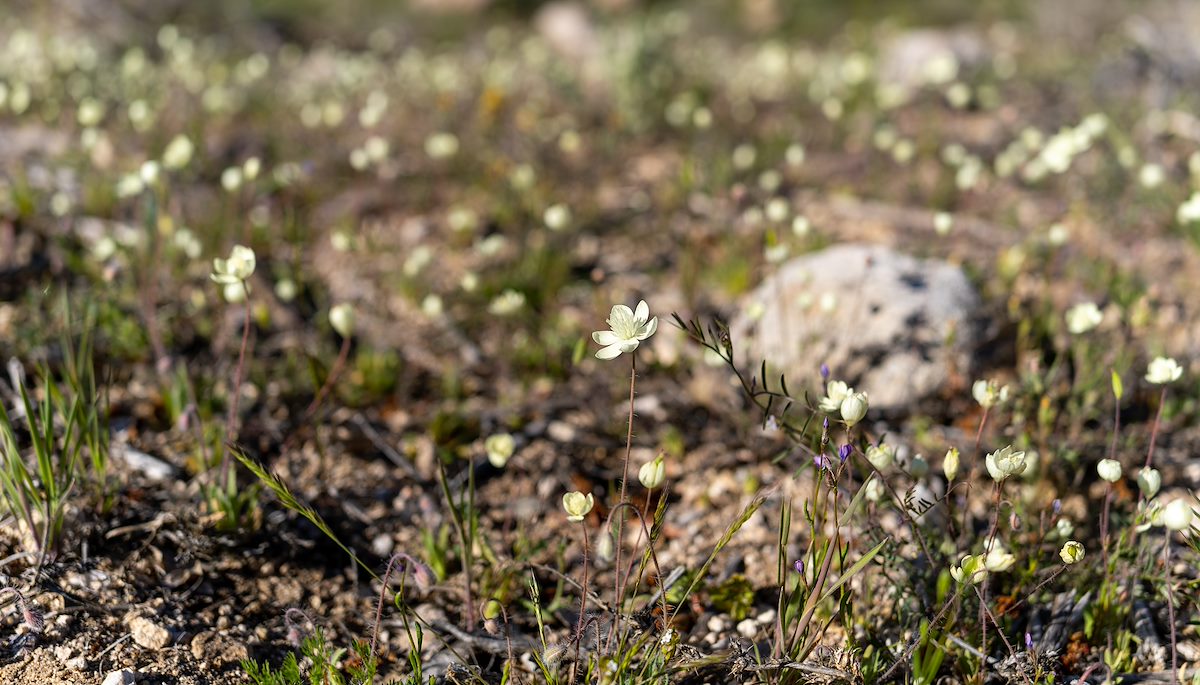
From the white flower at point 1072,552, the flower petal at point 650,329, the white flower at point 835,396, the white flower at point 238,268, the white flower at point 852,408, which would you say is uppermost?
the flower petal at point 650,329

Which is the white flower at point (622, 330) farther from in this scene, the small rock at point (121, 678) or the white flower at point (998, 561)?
the small rock at point (121, 678)

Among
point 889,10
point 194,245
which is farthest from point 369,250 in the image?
point 889,10

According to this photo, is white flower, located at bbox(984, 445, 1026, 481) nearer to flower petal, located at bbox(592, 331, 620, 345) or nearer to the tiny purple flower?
the tiny purple flower

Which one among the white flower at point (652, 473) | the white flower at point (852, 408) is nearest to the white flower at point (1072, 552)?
the white flower at point (852, 408)

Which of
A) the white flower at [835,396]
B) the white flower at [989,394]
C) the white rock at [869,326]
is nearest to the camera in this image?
the white flower at [835,396]

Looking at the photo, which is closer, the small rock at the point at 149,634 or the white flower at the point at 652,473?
the white flower at the point at 652,473

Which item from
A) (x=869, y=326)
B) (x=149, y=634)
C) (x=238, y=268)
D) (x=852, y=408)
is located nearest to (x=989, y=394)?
(x=852, y=408)

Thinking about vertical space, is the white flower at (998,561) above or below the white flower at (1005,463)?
below

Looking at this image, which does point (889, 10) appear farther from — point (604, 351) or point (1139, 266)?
point (604, 351)
